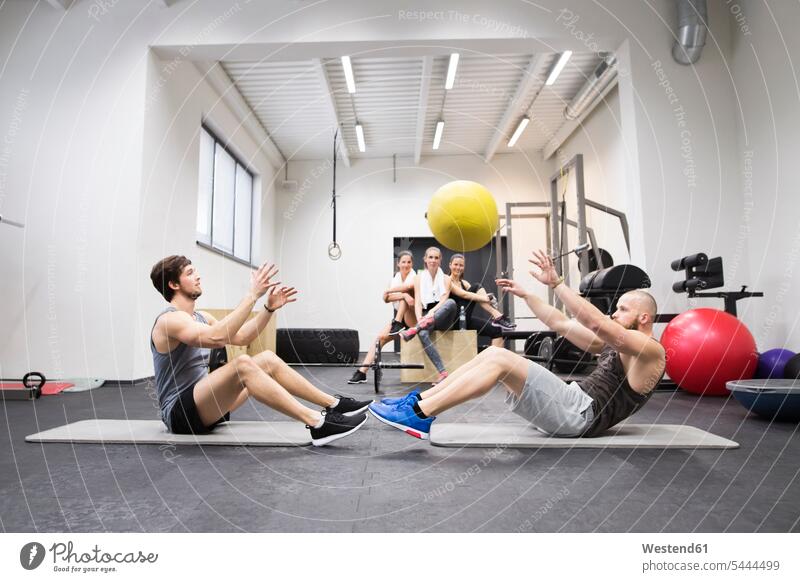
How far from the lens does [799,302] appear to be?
431 centimetres

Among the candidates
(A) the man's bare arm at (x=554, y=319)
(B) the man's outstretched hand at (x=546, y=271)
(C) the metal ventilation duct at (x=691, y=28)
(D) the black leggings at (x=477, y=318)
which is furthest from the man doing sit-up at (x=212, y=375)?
(C) the metal ventilation duct at (x=691, y=28)

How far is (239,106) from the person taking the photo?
7879mm

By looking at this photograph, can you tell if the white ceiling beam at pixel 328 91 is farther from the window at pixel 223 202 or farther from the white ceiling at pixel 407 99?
the window at pixel 223 202

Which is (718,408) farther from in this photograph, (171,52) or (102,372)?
(171,52)

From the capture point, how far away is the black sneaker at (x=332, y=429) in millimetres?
2307

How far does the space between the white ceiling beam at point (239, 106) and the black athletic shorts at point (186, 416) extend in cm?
548

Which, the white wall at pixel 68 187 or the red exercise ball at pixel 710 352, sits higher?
the white wall at pixel 68 187

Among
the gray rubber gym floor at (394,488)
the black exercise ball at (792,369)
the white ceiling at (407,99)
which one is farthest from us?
the white ceiling at (407,99)

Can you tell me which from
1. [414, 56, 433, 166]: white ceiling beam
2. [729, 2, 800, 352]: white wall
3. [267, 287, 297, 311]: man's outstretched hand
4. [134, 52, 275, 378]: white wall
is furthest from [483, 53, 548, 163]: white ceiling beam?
[267, 287, 297, 311]: man's outstretched hand

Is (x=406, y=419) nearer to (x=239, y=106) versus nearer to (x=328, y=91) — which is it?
(x=328, y=91)
